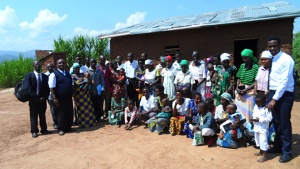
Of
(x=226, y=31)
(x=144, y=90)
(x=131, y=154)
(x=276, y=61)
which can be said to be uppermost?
(x=226, y=31)

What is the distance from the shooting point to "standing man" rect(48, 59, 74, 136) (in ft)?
18.5

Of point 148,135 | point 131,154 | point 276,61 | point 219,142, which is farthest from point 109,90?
point 276,61

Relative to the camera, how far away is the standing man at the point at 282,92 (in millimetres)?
3693

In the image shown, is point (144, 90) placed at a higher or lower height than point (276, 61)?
lower

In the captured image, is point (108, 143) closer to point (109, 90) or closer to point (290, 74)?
point (109, 90)

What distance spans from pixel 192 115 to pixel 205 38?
425 centimetres

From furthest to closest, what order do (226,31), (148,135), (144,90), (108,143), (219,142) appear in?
(226,31)
(144,90)
(148,135)
(108,143)
(219,142)

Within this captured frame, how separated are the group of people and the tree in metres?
9.94

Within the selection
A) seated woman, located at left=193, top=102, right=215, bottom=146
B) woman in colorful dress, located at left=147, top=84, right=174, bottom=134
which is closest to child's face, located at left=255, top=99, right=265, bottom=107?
seated woman, located at left=193, top=102, right=215, bottom=146

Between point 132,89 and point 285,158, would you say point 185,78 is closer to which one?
point 132,89

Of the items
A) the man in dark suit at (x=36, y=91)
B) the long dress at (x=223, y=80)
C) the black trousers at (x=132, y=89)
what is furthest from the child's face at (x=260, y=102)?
the man in dark suit at (x=36, y=91)

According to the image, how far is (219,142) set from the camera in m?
4.66

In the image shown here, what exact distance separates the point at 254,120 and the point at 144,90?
277 cm

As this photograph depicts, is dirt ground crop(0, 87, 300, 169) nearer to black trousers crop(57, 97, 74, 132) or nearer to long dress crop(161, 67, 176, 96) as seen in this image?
black trousers crop(57, 97, 74, 132)
